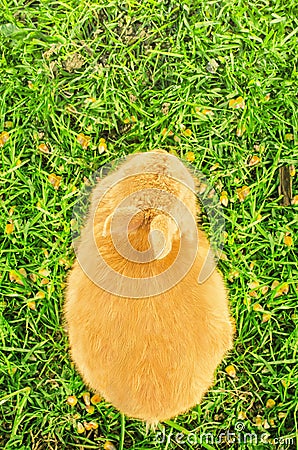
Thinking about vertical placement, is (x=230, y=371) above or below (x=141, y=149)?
below

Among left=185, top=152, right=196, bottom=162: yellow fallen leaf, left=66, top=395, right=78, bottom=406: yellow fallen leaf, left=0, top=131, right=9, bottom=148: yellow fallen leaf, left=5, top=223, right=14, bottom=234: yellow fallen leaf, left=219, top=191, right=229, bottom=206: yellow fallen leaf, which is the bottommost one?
left=66, top=395, right=78, bottom=406: yellow fallen leaf

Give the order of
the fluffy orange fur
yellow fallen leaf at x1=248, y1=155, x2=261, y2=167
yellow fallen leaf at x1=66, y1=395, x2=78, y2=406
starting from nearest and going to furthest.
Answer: the fluffy orange fur < yellow fallen leaf at x1=66, y1=395, x2=78, y2=406 < yellow fallen leaf at x1=248, y1=155, x2=261, y2=167

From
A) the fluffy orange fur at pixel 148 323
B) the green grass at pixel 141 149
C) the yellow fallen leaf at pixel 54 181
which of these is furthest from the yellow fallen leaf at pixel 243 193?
the yellow fallen leaf at pixel 54 181

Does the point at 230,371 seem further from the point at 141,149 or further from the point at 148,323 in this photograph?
the point at 141,149

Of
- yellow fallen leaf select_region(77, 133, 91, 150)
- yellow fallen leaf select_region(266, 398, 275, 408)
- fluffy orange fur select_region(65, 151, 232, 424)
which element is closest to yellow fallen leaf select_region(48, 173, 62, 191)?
yellow fallen leaf select_region(77, 133, 91, 150)

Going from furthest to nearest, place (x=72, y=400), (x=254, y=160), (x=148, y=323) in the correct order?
(x=254, y=160) → (x=72, y=400) → (x=148, y=323)

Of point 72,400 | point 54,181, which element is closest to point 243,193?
point 54,181

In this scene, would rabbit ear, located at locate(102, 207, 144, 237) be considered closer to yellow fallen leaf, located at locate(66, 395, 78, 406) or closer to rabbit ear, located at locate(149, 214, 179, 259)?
rabbit ear, located at locate(149, 214, 179, 259)
